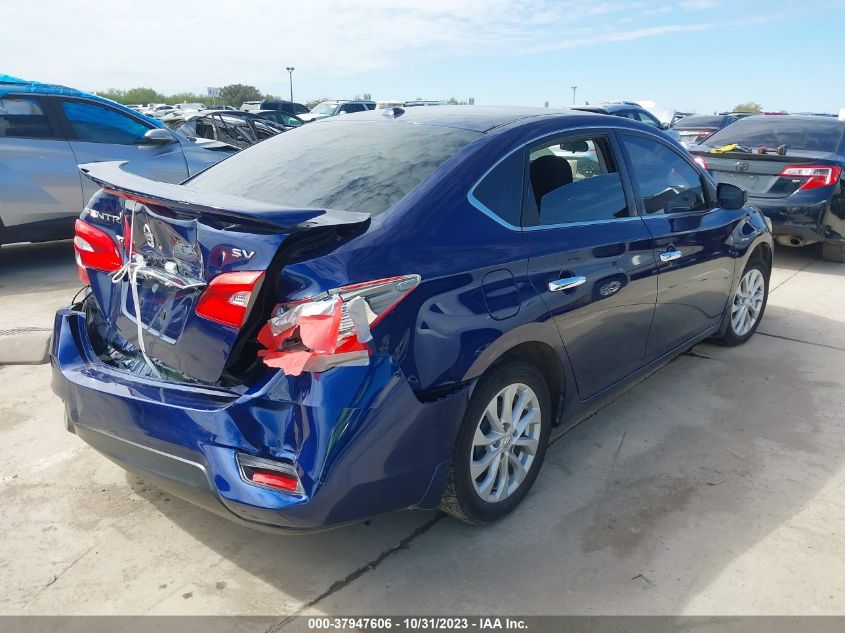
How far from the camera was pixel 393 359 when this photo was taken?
2217mm

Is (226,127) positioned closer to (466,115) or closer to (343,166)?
(466,115)

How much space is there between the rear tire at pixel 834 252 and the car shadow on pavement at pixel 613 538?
15.2 ft

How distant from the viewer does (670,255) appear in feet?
11.9

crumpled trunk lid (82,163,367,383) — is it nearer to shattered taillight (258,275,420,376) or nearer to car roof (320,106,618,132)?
shattered taillight (258,275,420,376)

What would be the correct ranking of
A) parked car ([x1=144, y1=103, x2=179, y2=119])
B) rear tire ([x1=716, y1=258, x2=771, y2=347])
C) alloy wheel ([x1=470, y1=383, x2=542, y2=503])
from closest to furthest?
alloy wheel ([x1=470, y1=383, x2=542, y2=503]) < rear tire ([x1=716, y1=258, x2=771, y2=347]) < parked car ([x1=144, y1=103, x2=179, y2=119])

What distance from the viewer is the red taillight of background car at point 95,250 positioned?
264cm

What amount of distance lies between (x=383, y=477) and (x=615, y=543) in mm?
1084

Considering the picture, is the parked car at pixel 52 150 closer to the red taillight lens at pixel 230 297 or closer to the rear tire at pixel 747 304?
the red taillight lens at pixel 230 297

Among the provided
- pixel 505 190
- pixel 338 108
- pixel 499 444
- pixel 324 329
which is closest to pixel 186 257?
pixel 324 329

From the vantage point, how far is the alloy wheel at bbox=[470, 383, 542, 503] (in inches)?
105

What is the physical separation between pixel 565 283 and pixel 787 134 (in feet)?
20.7

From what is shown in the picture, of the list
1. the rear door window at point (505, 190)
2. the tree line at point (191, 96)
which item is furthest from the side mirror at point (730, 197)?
the tree line at point (191, 96)

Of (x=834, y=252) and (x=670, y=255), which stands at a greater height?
(x=670, y=255)

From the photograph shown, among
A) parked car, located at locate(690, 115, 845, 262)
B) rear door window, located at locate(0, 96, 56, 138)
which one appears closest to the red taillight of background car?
rear door window, located at locate(0, 96, 56, 138)
